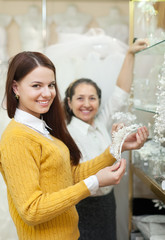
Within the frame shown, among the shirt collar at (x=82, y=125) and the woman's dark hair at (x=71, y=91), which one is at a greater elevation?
the woman's dark hair at (x=71, y=91)

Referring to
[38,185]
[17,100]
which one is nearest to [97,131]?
[17,100]

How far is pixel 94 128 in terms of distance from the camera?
1749mm

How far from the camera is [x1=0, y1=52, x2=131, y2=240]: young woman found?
2.92ft

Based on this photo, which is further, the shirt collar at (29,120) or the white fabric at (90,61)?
the white fabric at (90,61)

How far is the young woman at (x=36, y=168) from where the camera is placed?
0.89 m

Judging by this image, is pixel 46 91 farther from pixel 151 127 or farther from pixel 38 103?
pixel 151 127

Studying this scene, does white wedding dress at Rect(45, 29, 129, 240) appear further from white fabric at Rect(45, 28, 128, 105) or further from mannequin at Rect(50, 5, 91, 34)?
mannequin at Rect(50, 5, 91, 34)

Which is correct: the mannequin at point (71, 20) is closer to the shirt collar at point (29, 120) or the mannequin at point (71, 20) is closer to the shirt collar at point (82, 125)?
the shirt collar at point (82, 125)

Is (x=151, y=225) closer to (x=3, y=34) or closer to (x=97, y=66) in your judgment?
(x=97, y=66)

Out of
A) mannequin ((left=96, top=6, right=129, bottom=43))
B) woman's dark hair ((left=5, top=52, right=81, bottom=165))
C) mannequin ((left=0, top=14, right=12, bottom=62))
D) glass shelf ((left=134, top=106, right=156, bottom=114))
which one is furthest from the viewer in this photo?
mannequin ((left=0, top=14, right=12, bottom=62))

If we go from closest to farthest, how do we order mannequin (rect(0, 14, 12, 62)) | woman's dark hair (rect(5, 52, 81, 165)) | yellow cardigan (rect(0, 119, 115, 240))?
1. yellow cardigan (rect(0, 119, 115, 240))
2. woman's dark hair (rect(5, 52, 81, 165))
3. mannequin (rect(0, 14, 12, 62))

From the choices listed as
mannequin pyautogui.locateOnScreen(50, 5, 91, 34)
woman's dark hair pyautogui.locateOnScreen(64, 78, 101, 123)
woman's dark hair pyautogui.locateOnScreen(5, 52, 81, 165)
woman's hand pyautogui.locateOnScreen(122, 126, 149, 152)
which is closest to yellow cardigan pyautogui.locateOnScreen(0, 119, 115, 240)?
woman's dark hair pyautogui.locateOnScreen(5, 52, 81, 165)

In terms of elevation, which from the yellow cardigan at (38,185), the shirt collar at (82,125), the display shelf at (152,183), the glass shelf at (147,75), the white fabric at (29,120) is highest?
the glass shelf at (147,75)

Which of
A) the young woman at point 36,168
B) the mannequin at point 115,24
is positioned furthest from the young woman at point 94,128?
the mannequin at point 115,24
